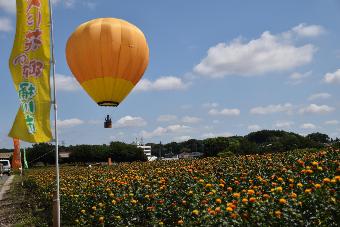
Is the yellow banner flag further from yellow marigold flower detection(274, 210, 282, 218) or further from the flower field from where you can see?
yellow marigold flower detection(274, 210, 282, 218)

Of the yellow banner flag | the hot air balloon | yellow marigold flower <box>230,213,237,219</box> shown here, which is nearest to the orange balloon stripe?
the hot air balloon

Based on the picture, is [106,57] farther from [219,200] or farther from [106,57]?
[219,200]

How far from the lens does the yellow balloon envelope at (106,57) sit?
16.4m

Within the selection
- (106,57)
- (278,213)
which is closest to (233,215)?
(278,213)

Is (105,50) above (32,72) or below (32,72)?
above

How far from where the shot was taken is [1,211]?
52.9ft

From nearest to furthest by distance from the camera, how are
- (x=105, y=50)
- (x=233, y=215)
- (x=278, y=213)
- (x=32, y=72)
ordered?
(x=278, y=213) < (x=233, y=215) < (x=32, y=72) < (x=105, y=50)

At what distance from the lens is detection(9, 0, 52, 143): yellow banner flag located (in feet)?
31.1

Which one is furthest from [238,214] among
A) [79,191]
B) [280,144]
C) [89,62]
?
[280,144]

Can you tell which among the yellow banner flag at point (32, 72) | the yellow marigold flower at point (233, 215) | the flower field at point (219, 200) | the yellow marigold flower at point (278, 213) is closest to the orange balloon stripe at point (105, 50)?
→ the flower field at point (219, 200)

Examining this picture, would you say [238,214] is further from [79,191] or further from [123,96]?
[123,96]

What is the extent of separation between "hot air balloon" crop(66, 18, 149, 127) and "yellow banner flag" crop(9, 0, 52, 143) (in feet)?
21.2

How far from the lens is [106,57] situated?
16406mm

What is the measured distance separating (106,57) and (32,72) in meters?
6.90
